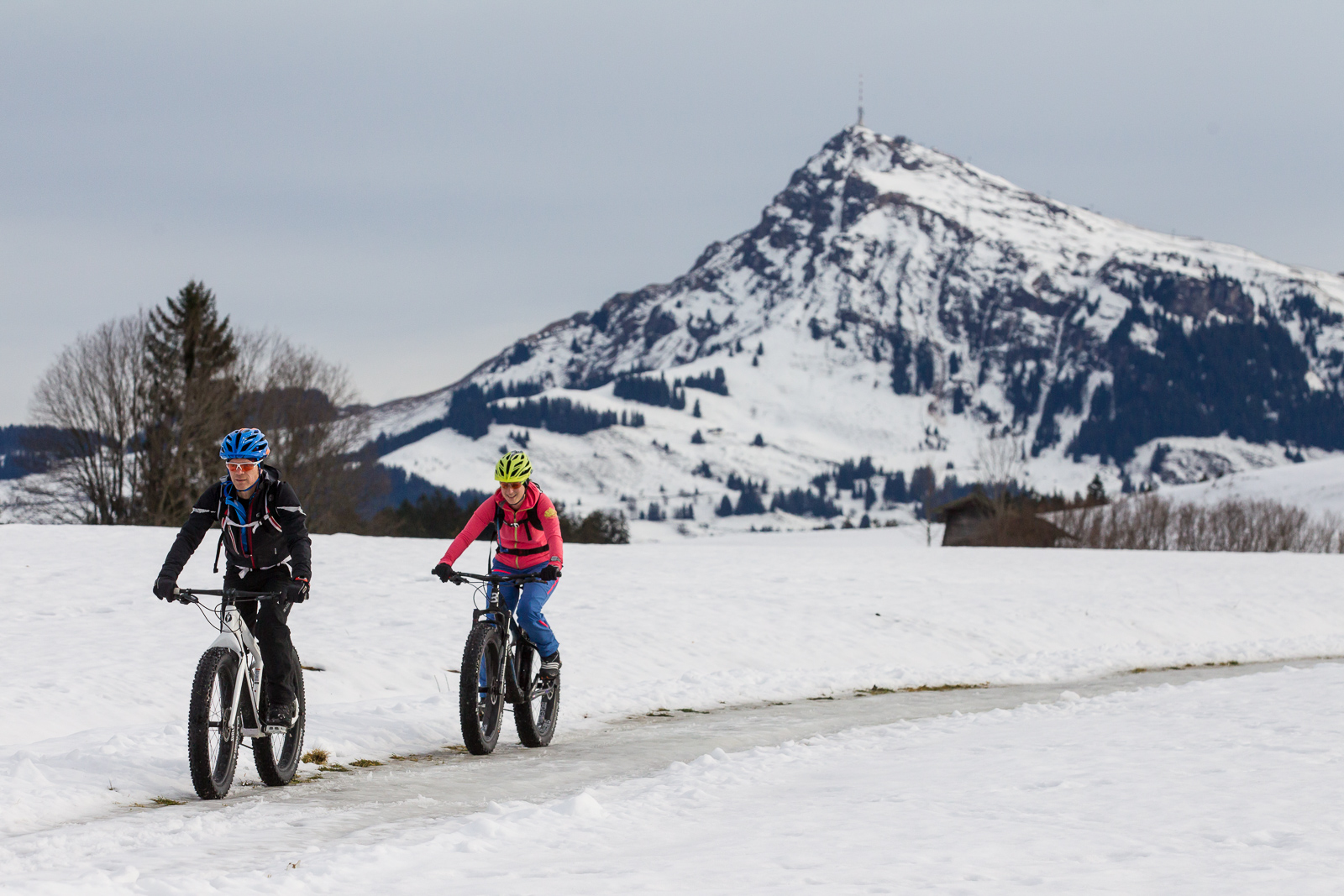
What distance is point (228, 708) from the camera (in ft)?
27.9

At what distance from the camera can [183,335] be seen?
188 feet

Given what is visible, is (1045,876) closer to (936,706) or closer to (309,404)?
(936,706)

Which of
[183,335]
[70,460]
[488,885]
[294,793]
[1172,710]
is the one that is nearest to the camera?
[488,885]

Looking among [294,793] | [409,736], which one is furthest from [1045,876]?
[409,736]

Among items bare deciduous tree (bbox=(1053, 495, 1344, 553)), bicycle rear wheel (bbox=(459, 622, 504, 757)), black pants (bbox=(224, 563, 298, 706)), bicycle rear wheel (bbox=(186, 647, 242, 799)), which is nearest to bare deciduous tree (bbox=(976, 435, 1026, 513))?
bare deciduous tree (bbox=(1053, 495, 1344, 553))

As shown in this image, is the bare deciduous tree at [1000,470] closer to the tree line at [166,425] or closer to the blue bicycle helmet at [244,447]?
the tree line at [166,425]

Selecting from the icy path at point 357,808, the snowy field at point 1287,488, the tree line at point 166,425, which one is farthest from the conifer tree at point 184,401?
the snowy field at point 1287,488

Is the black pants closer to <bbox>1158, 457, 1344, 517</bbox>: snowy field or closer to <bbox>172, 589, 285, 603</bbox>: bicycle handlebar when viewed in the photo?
<bbox>172, 589, 285, 603</bbox>: bicycle handlebar

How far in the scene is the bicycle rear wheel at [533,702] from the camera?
1116 centimetres

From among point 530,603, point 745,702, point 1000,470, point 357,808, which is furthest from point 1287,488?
point 357,808

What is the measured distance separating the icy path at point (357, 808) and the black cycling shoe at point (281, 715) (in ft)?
1.53

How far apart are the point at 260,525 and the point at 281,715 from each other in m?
1.31

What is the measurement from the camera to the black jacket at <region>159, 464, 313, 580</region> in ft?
29.1

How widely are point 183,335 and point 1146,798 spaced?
55.2 metres
